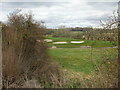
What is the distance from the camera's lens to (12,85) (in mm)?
4168

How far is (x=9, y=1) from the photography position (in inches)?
166

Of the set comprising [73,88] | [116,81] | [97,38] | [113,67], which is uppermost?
[97,38]

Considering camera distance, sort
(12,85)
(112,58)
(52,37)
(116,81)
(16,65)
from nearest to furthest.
Result: 1. (116,81)
2. (112,58)
3. (12,85)
4. (16,65)
5. (52,37)

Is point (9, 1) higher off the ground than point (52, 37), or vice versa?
point (9, 1)

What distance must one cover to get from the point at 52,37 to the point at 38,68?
1395 millimetres

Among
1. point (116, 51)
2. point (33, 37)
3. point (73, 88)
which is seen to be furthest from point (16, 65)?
point (116, 51)

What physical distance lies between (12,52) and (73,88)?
2426 millimetres

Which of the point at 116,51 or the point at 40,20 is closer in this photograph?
the point at 116,51

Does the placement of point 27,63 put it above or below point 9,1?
below

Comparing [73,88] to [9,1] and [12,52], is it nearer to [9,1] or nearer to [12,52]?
[12,52]

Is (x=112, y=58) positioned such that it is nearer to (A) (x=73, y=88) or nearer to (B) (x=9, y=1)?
(A) (x=73, y=88)

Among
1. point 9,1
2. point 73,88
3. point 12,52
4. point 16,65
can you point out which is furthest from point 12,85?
point 9,1

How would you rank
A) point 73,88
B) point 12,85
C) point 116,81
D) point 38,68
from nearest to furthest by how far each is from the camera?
point 116,81 < point 73,88 < point 12,85 < point 38,68

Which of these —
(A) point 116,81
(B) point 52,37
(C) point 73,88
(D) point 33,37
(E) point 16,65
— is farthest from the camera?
(B) point 52,37
